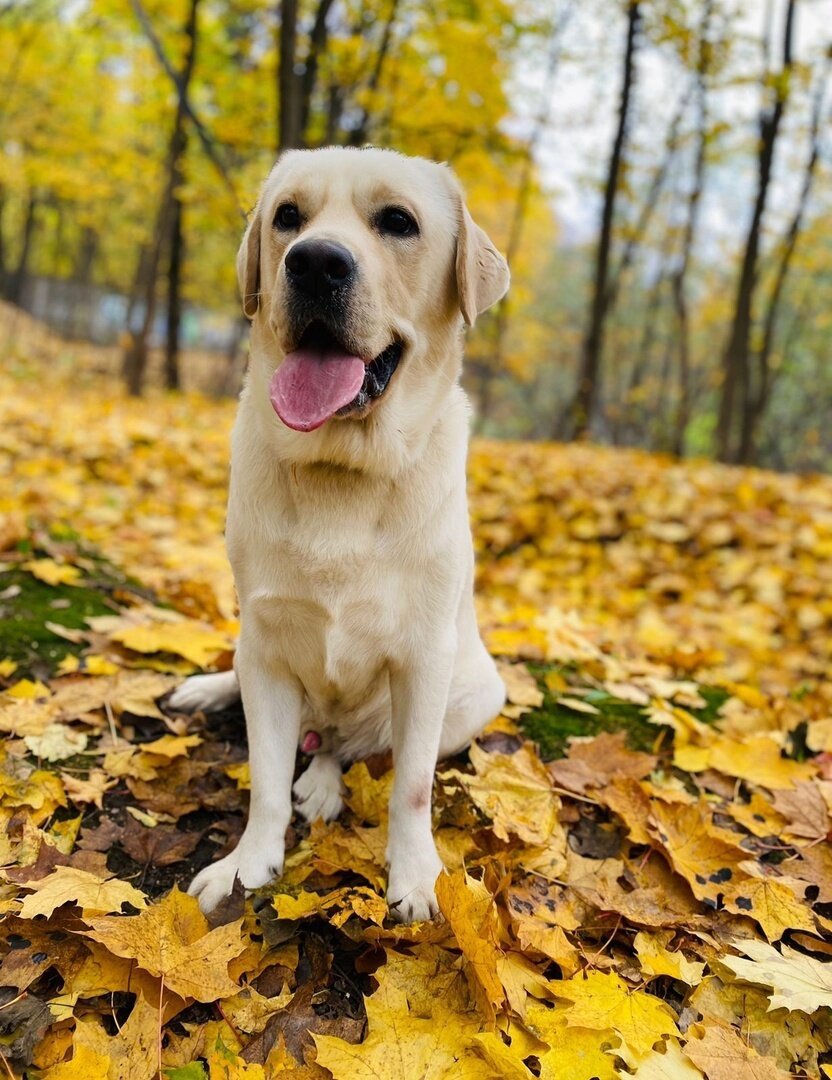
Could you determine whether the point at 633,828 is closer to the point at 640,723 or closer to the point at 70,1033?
the point at 640,723

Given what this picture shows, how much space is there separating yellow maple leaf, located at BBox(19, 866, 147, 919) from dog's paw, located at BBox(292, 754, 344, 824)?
0.55m

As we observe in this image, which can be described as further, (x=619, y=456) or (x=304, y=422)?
(x=619, y=456)

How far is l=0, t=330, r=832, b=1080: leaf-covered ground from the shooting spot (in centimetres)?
160

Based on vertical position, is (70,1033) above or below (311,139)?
below

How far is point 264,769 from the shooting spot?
209 centimetres

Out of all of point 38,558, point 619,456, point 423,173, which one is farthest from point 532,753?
point 619,456

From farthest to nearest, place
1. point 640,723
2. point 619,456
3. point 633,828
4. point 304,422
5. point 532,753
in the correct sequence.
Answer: point 619,456
point 640,723
point 532,753
point 633,828
point 304,422

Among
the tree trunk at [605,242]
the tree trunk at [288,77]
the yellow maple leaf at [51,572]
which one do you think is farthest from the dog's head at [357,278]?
the tree trunk at [605,242]

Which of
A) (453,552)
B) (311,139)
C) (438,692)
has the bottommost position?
(438,692)

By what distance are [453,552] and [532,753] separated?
904 mm

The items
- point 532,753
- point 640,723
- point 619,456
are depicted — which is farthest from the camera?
point 619,456

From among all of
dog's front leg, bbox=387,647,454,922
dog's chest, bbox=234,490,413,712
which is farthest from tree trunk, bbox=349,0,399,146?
dog's front leg, bbox=387,647,454,922

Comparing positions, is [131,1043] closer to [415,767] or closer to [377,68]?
[415,767]

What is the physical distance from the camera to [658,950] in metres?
1.92
